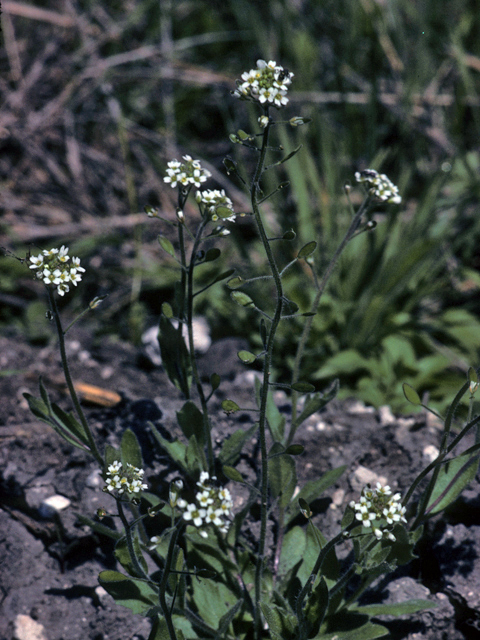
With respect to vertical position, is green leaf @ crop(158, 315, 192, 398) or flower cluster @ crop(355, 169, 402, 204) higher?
flower cluster @ crop(355, 169, 402, 204)

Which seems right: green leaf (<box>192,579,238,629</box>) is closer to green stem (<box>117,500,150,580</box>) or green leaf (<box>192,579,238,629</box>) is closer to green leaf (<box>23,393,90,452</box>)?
green stem (<box>117,500,150,580</box>)

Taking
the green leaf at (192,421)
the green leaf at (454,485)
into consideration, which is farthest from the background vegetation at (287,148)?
the green leaf at (192,421)

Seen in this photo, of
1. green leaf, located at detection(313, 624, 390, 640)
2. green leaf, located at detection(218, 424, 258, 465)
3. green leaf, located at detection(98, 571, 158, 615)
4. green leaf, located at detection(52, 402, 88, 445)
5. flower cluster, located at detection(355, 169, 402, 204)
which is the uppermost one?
flower cluster, located at detection(355, 169, 402, 204)

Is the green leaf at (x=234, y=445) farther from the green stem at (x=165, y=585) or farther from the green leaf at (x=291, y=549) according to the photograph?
the green stem at (x=165, y=585)

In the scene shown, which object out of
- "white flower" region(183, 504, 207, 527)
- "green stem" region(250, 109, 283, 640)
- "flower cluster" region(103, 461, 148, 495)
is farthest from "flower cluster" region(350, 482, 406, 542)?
"flower cluster" region(103, 461, 148, 495)

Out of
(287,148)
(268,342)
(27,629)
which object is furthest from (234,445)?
(287,148)

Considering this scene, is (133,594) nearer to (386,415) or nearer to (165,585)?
(165,585)

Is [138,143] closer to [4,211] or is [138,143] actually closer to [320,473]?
[4,211]
